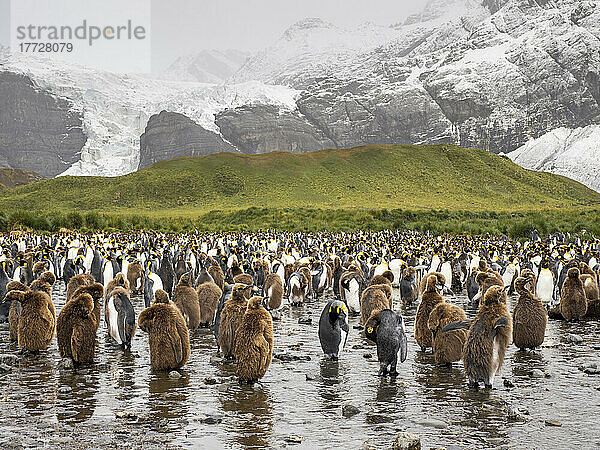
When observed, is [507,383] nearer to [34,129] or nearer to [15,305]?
[15,305]

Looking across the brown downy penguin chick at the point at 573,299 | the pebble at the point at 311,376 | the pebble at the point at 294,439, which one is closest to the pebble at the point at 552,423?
the pebble at the point at 294,439

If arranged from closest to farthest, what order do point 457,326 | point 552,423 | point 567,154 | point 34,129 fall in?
point 552,423 → point 457,326 → point 567,154 → point 34,129

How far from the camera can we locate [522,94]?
142 metres

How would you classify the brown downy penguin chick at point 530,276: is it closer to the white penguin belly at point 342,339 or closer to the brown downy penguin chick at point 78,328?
the white penguin belly at point 342,339

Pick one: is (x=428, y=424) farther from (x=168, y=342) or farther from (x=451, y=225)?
(x=451, y=225)

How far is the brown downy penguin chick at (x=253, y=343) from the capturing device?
6.62 meters

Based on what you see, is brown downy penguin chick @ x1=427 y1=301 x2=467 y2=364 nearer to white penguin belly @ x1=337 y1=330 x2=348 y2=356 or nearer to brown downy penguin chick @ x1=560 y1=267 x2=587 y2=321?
white penguin belly @ x1=337 y1=330 x2=348 y2=356

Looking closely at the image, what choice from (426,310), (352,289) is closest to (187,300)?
(352,289)

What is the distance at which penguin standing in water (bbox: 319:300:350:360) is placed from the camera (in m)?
7.88

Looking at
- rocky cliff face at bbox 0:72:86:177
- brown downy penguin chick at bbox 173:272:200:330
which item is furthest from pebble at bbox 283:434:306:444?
rocky cliff face at bbox 0:72:86:177

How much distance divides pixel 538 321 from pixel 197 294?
5219 millimetres

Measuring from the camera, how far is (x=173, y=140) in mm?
142375

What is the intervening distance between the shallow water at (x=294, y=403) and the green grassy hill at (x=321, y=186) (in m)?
61.2

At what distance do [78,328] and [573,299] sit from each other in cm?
820
